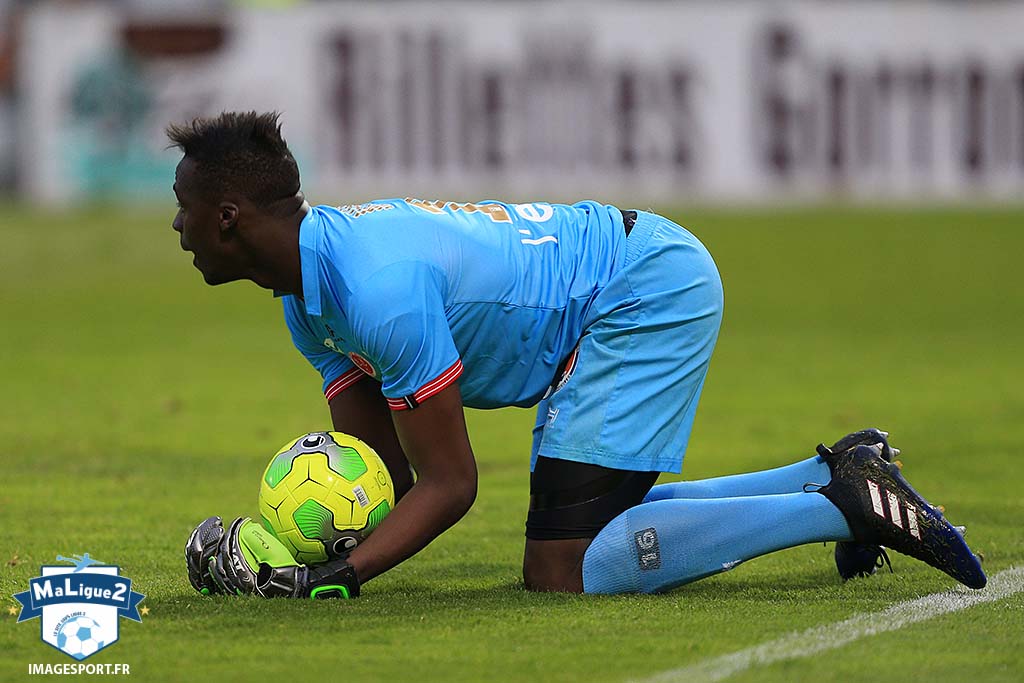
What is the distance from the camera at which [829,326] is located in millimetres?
20391

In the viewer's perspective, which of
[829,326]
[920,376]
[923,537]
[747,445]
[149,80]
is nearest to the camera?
[923,537]

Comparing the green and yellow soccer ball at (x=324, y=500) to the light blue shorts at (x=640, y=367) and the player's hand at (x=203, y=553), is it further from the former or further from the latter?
the light blue shorts at (x=640, y=367)

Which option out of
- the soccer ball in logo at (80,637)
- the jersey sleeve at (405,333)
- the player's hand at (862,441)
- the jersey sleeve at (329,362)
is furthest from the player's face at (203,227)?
the player's hand at (862,441)

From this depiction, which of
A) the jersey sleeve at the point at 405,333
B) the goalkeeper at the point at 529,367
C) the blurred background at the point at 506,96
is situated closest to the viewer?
the jersey sleeve at the point at 405,333

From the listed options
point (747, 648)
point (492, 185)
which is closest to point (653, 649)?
point (747, 648)

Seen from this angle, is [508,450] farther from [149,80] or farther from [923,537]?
[149,80]

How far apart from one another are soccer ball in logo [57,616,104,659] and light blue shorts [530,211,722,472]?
177 cm

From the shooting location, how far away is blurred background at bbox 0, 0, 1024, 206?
29594 millimetres

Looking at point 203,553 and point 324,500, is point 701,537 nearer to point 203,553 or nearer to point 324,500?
point 324,500

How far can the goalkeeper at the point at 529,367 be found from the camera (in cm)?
570

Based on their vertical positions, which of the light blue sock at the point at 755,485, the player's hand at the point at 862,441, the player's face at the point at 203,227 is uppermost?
the player's face at the point at 203,227

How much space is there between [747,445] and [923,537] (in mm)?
5063

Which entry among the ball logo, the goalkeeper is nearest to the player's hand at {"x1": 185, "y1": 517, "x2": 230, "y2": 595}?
the goalkeeper

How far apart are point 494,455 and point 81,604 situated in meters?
5.57
